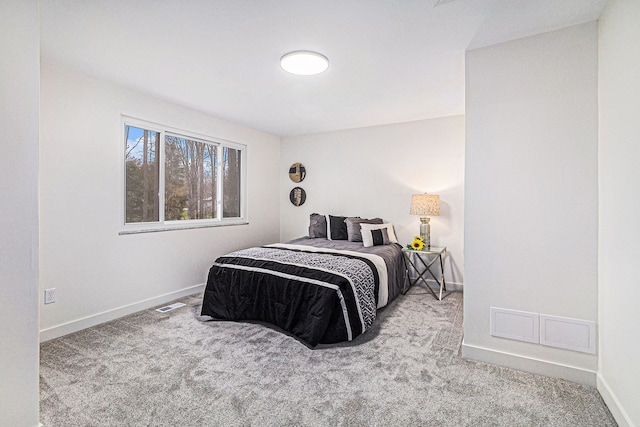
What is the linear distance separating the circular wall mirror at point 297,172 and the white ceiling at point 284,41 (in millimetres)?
1836

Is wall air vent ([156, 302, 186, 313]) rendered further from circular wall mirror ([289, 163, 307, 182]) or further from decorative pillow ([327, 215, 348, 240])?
circular wall mirror ([289, 163, 307, 182])

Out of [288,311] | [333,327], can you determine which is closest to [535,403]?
[333,327]

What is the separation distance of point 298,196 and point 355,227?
139cm

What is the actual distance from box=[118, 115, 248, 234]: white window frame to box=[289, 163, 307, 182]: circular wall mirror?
90cm

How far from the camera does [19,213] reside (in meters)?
1.46

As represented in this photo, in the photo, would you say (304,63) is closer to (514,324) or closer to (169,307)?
(514,324)

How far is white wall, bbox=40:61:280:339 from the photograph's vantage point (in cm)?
268

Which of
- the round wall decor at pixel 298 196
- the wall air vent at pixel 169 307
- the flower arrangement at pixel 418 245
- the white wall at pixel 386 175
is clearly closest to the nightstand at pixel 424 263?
the flower arrangement at pixel 418 245

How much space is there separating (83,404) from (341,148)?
423 centimetres

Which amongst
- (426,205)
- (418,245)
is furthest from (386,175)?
(418,245)

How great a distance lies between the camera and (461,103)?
146 inches

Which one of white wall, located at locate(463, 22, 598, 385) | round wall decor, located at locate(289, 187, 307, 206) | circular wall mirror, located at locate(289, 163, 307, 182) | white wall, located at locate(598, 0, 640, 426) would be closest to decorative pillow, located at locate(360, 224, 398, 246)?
round wall decor, located at locate(289, 187, 307, 206)

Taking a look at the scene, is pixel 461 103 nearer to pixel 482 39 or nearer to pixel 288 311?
pixel 482 39

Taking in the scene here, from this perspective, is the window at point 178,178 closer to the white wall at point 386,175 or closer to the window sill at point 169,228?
the window sill at point 169,228
